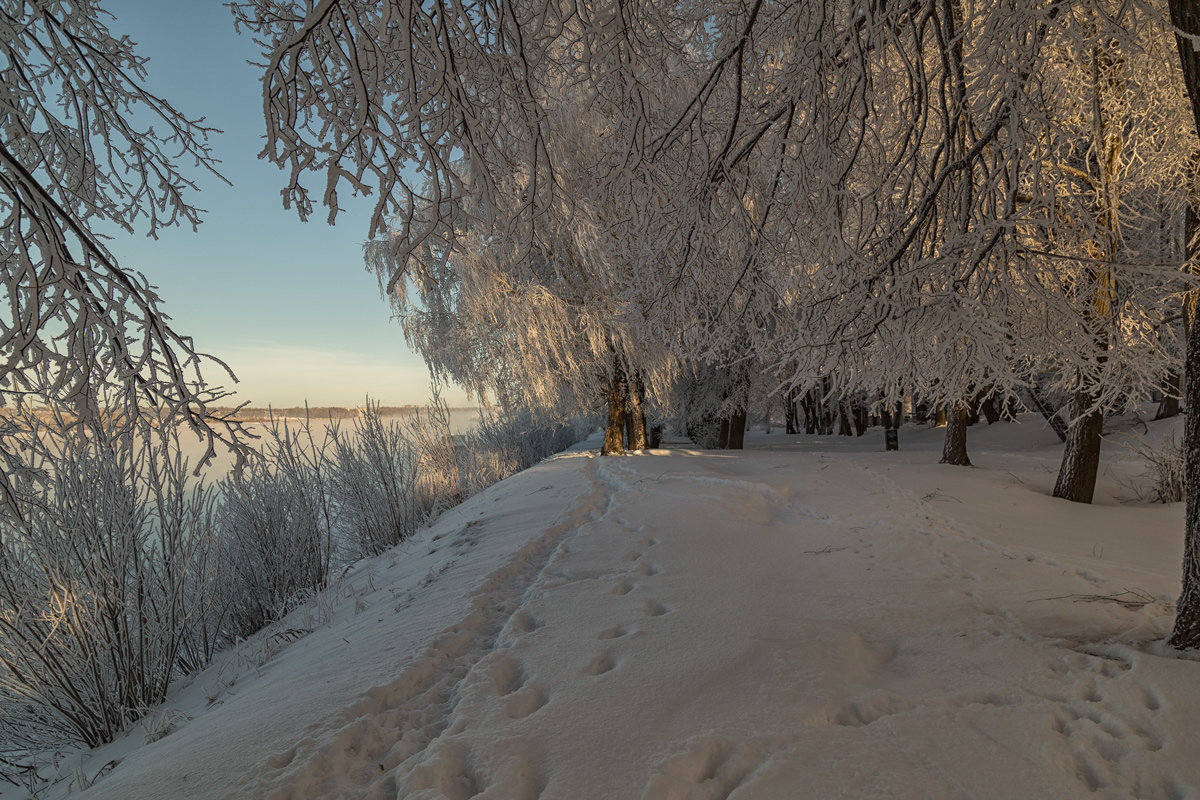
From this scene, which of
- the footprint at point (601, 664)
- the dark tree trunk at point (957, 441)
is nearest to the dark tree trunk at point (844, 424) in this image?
the dark tree trunk at point (957, 441)

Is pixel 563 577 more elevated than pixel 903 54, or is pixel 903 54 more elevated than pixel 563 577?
pixel 903 54

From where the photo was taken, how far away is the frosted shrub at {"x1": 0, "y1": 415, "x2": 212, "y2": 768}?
116 inches

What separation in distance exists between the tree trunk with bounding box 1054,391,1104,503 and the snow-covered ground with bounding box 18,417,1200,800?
83.4 inches

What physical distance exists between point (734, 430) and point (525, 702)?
13351 millimetres

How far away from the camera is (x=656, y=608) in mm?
2748

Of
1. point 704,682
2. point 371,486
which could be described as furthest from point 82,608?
point 371,486

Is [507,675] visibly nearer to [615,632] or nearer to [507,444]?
[615,632]

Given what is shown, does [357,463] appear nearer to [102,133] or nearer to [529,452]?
[102,133]

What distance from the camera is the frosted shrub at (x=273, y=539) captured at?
4.79 meters

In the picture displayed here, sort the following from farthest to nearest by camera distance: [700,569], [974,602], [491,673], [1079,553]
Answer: [1079,553]
[700,569]
[974,602]
[491,673]

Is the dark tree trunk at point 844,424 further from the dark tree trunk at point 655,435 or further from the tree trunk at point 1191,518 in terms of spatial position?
the tree trunk at point 1191,518

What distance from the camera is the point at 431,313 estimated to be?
1062 cm

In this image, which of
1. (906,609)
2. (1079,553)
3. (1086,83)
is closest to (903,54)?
(906,609)

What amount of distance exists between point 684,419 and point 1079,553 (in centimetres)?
1171
